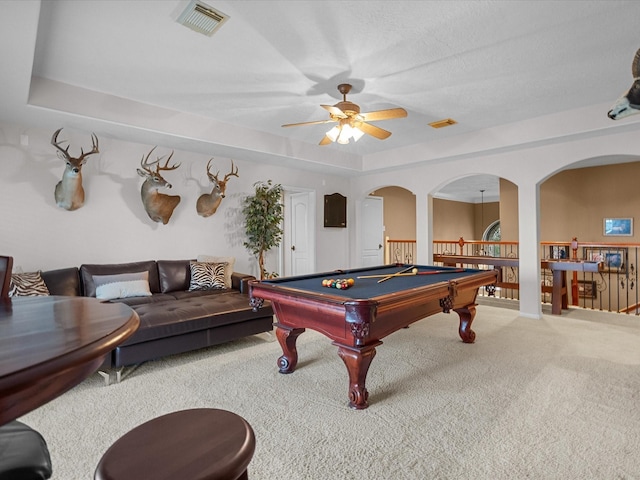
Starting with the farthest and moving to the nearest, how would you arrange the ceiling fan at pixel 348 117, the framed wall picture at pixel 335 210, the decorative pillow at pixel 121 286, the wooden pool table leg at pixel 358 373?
the framed wall picture at pixel 335 210 < the decorative pillow at pixel 121 286 < the ceiling fan at pixel 348 117 < the wooden pool table leg at pixel 358 373

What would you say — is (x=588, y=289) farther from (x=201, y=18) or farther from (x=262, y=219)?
(x=201, y=18)

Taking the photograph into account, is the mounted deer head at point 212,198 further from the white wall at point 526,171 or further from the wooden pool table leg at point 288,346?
the white wall at point 526,171

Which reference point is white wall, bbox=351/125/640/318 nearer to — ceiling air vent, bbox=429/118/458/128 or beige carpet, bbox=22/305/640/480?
ceiling air vent, bbox=429/118/458/128

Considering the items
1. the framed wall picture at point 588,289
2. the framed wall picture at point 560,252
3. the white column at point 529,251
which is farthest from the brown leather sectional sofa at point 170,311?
A: the framed wall picture at point 588,289

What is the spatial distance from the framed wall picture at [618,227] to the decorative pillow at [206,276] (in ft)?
24.1

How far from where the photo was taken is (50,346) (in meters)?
0.67

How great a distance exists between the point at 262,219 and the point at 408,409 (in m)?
3.56

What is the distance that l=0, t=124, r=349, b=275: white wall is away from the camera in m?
3.72

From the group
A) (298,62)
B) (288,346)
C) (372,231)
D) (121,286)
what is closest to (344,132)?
(298,62)

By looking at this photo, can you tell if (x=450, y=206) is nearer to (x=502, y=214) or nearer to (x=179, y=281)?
(x=502, y=214)

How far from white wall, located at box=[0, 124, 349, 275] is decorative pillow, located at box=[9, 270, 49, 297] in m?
0.74

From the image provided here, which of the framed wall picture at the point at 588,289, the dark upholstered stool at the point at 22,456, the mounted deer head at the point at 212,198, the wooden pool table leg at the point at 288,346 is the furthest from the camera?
the framed wall picture at the point at 588,289

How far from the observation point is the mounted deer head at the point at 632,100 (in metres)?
2.27

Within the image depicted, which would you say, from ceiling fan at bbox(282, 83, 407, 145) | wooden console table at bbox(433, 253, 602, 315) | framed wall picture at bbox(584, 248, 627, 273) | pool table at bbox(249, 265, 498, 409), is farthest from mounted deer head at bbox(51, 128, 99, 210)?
framed wall picture at bbox(584, 248, 627, 273)
